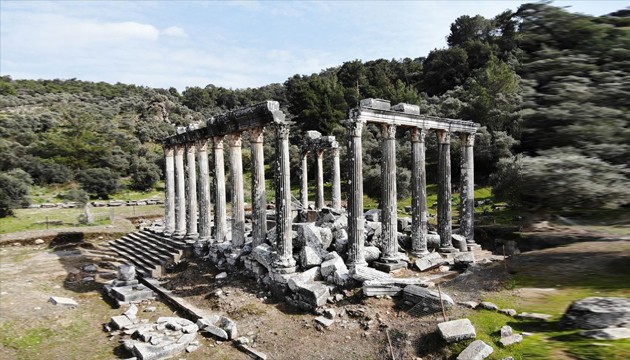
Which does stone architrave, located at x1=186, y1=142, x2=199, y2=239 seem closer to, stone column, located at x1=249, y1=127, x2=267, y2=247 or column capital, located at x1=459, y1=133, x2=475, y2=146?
stone column, located at x1=249, y1=127, x2=267, y2=247

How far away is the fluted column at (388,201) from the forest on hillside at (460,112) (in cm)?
455

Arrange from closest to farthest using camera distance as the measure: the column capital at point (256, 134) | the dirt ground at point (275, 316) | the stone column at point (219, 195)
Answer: the dirt ground at point (275, 316) < the column capital at point (256, 134) < the stone column at point (219, 195)

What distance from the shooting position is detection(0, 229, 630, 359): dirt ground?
20.0 ft

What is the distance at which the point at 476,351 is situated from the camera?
29.0 ft

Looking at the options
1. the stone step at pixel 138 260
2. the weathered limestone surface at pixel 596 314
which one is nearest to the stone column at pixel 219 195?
the stone step at pixel 138 260

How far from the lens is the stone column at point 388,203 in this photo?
1680 centimetres

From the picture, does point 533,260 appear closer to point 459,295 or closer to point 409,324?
point 409,324

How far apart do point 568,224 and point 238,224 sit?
49.1 ft

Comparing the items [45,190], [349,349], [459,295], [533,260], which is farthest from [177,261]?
[45,190]

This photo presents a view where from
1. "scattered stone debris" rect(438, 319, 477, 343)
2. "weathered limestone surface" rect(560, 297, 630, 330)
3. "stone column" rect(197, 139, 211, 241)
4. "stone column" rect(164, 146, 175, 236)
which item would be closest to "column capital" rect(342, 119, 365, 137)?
"scattered stone debris" rect(438, 319, 477, 343)

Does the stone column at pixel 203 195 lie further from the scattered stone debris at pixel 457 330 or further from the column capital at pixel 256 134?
the scattered stone debris at pixel 457 330

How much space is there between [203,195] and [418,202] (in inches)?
415

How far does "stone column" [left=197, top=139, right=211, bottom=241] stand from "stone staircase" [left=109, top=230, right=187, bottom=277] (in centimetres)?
129

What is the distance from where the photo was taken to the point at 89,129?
61906 mm
